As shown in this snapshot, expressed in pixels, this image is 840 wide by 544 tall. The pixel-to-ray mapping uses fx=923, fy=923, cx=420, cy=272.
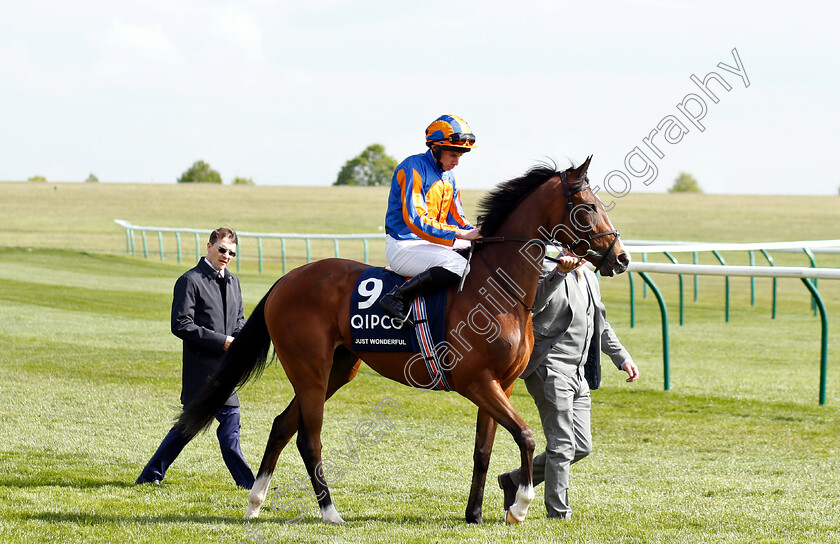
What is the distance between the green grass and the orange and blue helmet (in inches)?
74.2

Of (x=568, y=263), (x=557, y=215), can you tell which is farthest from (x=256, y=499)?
(x=557, y=215)

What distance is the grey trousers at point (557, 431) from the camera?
4734mm

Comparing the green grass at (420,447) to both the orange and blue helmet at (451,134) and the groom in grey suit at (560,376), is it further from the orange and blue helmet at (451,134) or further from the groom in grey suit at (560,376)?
the orange and blue helmet at (451,134)

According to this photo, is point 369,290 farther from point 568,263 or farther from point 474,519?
point 474,519

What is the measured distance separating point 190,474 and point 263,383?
337 centimetres

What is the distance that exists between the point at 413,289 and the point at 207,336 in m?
1.54

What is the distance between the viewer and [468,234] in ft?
15.4

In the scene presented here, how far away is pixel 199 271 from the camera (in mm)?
5680

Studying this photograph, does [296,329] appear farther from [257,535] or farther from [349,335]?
[257,535]

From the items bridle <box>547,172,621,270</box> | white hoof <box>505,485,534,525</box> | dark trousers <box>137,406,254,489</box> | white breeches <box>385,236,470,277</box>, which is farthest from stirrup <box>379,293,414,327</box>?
dark trousers <box>137,406,254,489</box>

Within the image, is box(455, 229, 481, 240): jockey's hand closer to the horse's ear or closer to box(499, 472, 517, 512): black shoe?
the horse's ear

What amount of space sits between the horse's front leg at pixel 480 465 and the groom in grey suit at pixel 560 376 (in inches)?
10.5

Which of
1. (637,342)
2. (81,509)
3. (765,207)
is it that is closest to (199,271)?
(81,509)

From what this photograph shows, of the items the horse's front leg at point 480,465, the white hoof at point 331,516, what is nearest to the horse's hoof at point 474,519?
the horse's front leg at point 480,465
